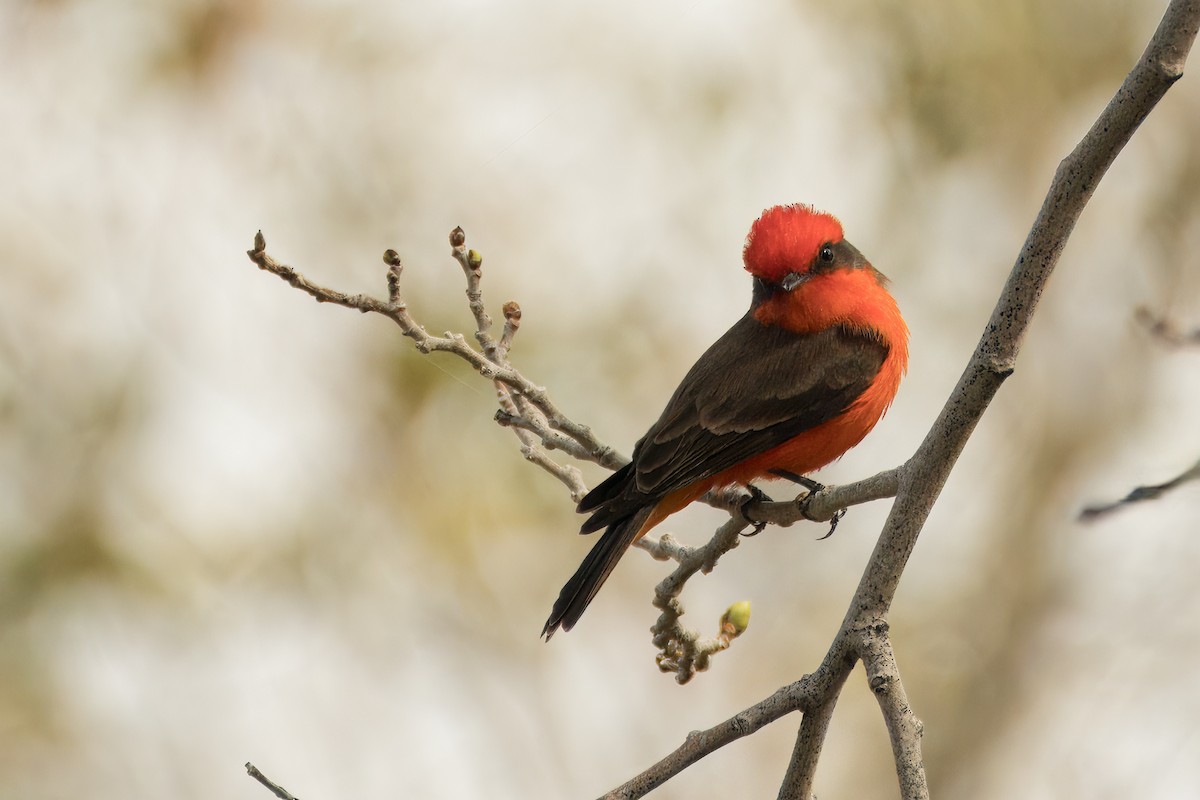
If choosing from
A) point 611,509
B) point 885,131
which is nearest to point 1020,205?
point 885,131

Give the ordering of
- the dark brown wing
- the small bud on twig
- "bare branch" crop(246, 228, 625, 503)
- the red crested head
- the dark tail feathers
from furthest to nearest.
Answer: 1. the red crested head
2. the dark brown wing
3. the dark tail feathers
4. the small bud on twig
5. "bare branch" crop(246, 228, 625, 503)

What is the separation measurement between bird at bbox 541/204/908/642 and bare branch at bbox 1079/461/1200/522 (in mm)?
2573

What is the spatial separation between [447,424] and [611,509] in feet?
9.30

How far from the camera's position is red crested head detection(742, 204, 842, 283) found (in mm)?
4613

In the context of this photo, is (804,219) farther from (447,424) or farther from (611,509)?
(447,424)

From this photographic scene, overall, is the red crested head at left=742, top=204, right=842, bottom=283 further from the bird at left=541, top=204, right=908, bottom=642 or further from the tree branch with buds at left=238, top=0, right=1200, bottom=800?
the tree branch with buds at left=238, top=0, right=1200, bottom=800

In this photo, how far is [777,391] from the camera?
14.9 ft

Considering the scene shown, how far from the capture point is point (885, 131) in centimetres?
744

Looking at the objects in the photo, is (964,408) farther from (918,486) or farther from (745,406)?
(745,406)

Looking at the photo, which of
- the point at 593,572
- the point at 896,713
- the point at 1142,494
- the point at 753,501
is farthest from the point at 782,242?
the point at 1142,494

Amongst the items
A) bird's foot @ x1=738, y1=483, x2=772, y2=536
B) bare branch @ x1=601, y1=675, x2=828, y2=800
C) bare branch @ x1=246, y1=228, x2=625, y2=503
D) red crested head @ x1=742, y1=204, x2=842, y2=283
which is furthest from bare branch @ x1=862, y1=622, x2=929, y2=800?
red crested head @ x1=742, y1=204, x2=842, y2=283

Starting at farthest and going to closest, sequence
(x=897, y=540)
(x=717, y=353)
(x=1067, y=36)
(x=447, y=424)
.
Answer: (x=1067, y=36)
(x=447, y=424)
(x=717, y=353)
(x=897, y=540)

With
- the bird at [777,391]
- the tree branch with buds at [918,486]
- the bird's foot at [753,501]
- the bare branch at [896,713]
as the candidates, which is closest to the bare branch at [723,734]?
the tree branch with buds at [918,486]

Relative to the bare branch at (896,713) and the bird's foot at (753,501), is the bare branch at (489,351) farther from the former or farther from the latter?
the bare branch at (896,713)
